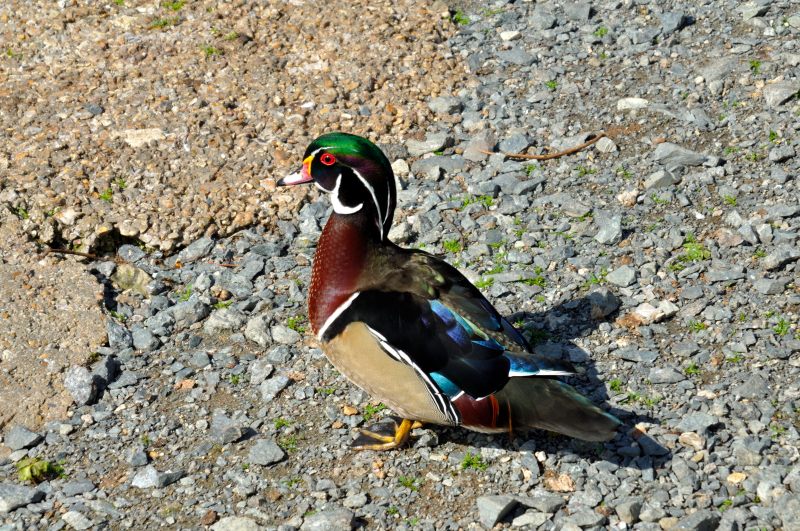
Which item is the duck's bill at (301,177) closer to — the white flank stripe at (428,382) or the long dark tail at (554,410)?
the white flank stripe at (428,382)

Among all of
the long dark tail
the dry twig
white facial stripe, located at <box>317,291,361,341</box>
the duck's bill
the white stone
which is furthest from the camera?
→ the white stone

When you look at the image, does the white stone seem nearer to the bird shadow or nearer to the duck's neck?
the bird shadow

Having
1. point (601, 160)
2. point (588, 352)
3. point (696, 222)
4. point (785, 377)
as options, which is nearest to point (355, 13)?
point (601, 160)

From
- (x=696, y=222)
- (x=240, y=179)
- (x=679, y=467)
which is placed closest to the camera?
(x=679, y=467)

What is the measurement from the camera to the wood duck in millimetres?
4250

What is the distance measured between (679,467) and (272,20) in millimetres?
4610

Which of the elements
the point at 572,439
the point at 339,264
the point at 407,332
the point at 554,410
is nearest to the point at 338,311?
the point at 339,264

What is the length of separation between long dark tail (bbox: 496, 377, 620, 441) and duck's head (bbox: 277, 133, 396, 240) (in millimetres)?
957

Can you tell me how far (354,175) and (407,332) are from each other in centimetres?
75

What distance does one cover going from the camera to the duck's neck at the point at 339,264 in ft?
14.8

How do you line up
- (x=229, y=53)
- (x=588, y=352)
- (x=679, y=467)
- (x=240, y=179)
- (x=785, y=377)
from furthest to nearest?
(x=229, y=53)
(x=240, y=179)
(x=588, y=352)
(x=785, y=377)
(x=679, y=467)

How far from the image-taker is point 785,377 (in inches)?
184

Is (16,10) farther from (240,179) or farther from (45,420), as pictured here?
(45,420)

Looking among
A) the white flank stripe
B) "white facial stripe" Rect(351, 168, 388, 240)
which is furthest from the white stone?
the white flank stripe
